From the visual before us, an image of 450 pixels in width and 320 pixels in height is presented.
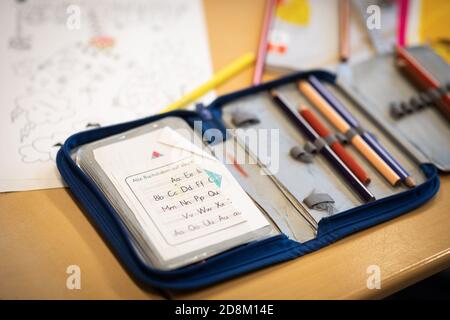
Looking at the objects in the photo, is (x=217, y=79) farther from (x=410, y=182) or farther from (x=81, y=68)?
(x=410, y=182)

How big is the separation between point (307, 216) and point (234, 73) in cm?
33

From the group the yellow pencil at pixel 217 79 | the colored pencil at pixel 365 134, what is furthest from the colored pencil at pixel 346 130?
the yellow pencil at pixel 217 79

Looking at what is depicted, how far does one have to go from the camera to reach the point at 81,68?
2.80 feet

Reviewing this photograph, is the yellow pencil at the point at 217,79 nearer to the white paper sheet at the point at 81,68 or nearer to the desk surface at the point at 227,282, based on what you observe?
the white paper sheet at the point at 81,68

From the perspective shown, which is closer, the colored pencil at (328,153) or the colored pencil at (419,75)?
the colored pencil at (328,153)

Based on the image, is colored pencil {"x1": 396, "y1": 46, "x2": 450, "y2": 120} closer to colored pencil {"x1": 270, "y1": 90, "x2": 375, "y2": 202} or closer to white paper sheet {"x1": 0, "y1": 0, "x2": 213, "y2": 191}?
colored pencil {"x1": 270, "y1": 90, "x2": 375, "y2": 202}

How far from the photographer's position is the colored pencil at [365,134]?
27.9 inches

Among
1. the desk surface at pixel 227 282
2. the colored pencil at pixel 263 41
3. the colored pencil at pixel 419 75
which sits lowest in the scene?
the desk surface at pixel 227 282

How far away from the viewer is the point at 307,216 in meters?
0.66

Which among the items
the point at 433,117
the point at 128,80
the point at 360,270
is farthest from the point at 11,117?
the point at 433,117

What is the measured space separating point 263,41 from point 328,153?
29cm

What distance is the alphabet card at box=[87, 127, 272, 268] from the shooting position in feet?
1.93

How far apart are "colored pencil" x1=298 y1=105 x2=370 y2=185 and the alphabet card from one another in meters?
0.16

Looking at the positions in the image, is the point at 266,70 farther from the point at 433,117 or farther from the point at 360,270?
the point at 360,270
